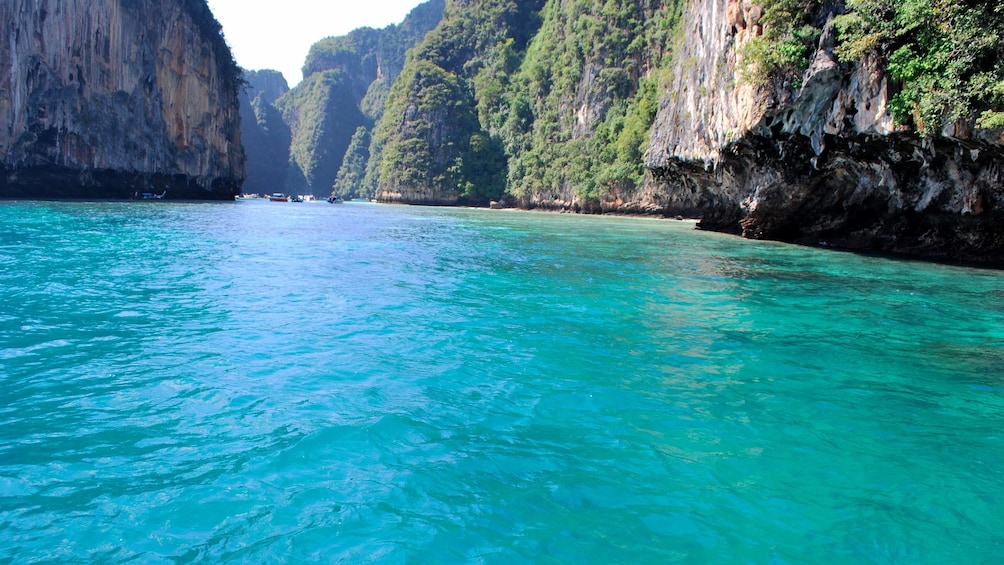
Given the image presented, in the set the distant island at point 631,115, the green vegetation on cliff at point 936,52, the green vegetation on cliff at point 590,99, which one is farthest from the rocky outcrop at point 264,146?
the green vegetation on cliff at point 936,52

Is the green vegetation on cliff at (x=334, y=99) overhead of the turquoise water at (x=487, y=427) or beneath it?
overhead

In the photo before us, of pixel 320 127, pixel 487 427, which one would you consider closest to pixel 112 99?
pixel 487 427

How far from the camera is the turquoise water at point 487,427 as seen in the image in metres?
3.50

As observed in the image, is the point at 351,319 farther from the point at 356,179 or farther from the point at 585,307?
the point at 356,179

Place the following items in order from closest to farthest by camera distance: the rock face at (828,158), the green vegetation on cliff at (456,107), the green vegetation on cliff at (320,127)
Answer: the rock face at (828,158) < the green vegetation on cliff at (456,107) < the green vegetation on cliff at (320,127)

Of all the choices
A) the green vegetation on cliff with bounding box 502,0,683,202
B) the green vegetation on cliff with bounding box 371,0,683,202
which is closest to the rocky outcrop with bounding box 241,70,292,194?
the green vegetation on cliff with bounding box 371,0,683,202

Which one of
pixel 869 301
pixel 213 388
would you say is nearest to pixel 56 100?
pixel 213 388

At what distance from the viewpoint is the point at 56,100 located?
128ft

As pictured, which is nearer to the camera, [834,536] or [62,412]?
[834,536]

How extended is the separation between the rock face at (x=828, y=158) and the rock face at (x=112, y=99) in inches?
1507

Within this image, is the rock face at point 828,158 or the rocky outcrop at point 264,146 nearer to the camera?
the rock face at point 828,158

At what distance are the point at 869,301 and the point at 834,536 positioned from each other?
29.2 feet

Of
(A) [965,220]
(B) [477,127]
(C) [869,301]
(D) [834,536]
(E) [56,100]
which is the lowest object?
(D) [834,536]

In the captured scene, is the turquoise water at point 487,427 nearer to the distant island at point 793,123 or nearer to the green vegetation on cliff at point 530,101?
the distant island at point 793,123
